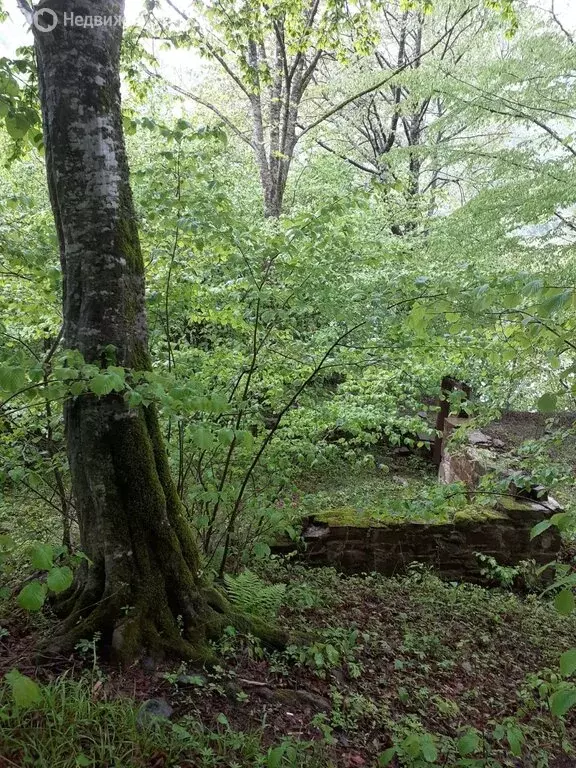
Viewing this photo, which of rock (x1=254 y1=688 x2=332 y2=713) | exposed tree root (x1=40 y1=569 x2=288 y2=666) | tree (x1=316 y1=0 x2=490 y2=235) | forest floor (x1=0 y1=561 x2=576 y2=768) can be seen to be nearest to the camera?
forest floor (x1=0 y1=561 x2=576 y2=768)

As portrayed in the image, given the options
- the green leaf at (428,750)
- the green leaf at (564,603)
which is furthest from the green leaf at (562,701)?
the green leaf at (428,750)

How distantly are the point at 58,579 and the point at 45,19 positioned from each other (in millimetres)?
2695

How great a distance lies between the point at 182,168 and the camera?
11.3 feet

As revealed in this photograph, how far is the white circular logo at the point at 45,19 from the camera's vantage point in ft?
8.37

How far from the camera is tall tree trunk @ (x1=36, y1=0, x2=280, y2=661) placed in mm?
2602

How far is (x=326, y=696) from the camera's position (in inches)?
112

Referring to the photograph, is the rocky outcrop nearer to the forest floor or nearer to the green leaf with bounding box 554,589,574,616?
the forest floor

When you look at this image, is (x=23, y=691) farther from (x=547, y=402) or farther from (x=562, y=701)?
(x=547, y=402)

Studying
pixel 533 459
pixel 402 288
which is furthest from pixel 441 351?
pixel 402 288

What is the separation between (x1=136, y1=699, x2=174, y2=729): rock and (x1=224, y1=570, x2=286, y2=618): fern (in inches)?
37.4

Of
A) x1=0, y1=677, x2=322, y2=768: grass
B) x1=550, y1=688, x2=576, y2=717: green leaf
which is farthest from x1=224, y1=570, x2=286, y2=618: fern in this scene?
x1=550, y1=688, x2=576, y2=717: green leaf

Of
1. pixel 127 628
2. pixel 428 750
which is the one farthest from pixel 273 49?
pixel 428 750

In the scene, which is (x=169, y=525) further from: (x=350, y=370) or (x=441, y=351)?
(x=441, y=351)

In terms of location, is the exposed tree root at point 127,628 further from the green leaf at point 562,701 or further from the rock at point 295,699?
the green leaf at point 562,701
